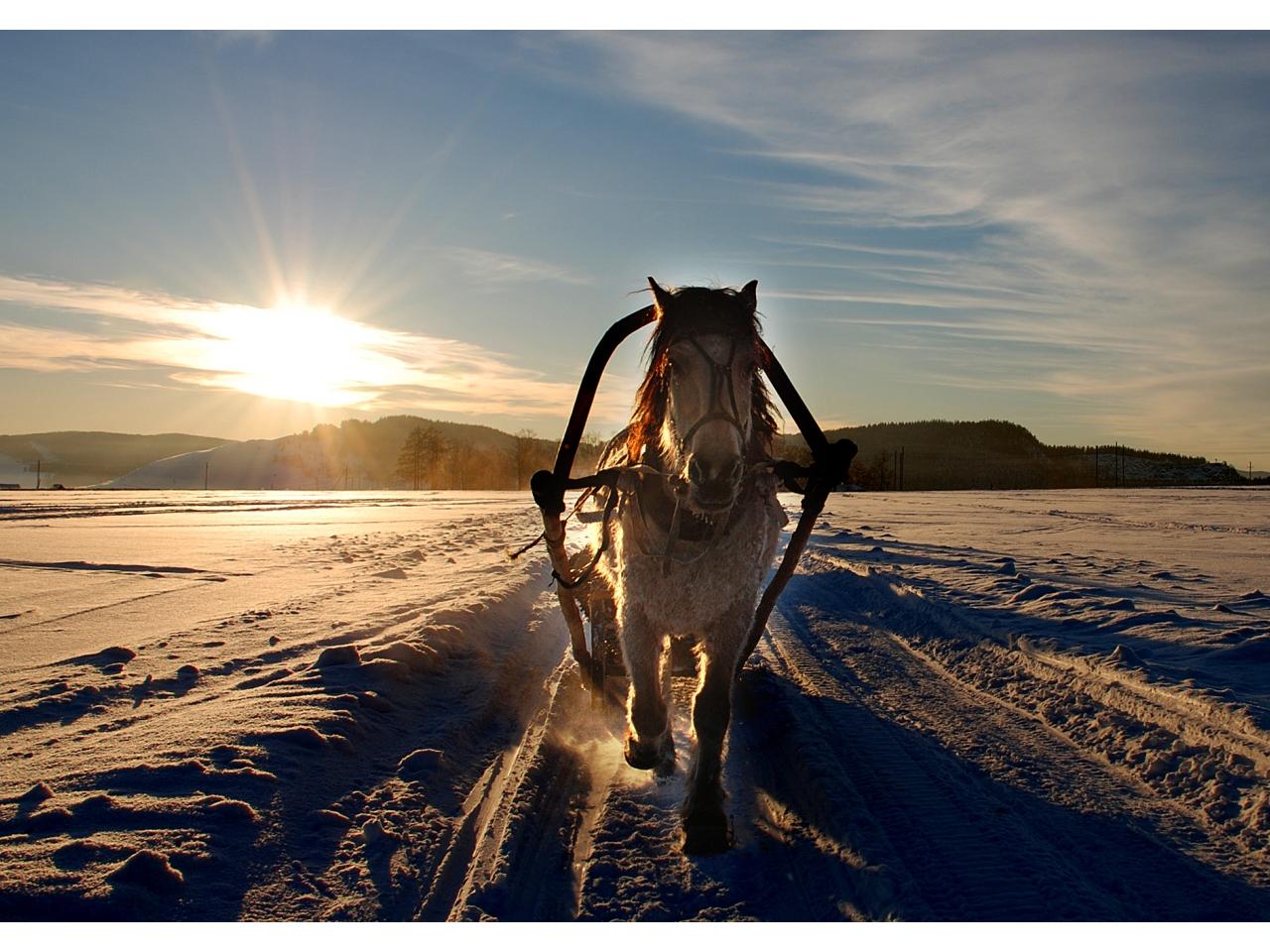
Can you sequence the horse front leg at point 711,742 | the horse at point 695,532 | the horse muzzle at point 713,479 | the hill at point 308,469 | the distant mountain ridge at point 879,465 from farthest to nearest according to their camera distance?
the hill at point 308,469 < the distant mountain ridge at point 879,465 < the horse at point 695,532 < the horse front leg at point 711,742 < the horse muzzle at point 713,479

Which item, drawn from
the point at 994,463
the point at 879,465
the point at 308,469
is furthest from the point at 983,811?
the point at 308,469

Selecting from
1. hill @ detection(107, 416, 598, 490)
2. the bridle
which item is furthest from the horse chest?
hill @ detection(107, 416, 598, 490)

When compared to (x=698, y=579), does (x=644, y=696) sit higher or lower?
lower

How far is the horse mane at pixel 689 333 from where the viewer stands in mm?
4207

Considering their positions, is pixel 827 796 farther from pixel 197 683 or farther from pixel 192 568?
pixel 192 568

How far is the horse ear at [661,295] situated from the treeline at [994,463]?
52968mm

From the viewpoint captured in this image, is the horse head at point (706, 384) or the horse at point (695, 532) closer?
the horse head at point (706, 384)

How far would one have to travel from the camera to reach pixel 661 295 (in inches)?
173

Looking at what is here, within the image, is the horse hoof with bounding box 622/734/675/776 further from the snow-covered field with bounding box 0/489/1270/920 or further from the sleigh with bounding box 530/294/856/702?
the sleigh with bounding box 530/294/856/702

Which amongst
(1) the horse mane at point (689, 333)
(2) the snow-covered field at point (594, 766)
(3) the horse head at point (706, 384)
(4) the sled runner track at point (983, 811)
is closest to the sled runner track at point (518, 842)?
(2) the snow-covered field at point (594, 766)

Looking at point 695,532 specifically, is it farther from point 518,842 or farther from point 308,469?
point 308,469

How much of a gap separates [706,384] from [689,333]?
324mm

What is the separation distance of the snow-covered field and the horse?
0.37m

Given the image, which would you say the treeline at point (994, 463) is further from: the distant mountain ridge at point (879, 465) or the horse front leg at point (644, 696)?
the horse front leg at point (644, 696)
